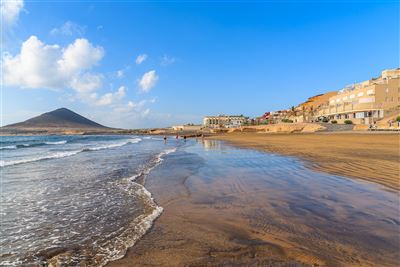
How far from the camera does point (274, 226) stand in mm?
4680

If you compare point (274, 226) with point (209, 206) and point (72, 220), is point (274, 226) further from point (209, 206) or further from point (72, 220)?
point (72, 220)

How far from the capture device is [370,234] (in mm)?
4215

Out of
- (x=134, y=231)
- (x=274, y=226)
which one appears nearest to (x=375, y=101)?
(x=274, y=226)

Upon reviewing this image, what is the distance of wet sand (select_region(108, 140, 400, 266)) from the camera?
352 centimetres

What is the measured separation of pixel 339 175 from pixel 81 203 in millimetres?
8965

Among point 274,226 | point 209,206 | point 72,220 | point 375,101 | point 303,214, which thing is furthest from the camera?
point 375,101

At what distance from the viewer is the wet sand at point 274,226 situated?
352 cm

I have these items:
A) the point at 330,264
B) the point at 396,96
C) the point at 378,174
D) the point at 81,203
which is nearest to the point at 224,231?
the point at 330,264

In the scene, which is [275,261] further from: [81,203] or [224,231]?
[81,203]

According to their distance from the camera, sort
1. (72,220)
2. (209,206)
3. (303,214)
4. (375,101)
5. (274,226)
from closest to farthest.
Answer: (274,226)
(303,214)
(72,220)
(209,206)
(375,101)

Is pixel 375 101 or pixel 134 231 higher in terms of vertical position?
pixel 375 101

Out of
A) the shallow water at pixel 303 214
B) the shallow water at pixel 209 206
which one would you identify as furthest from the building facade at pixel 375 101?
the shallow water at pixel 303 214

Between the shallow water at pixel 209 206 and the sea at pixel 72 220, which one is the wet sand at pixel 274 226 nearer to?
the shallow water at pixel 209 206

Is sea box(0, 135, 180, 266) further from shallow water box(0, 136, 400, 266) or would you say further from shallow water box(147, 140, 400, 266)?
shallow water box(147, 140, 400, 266)
